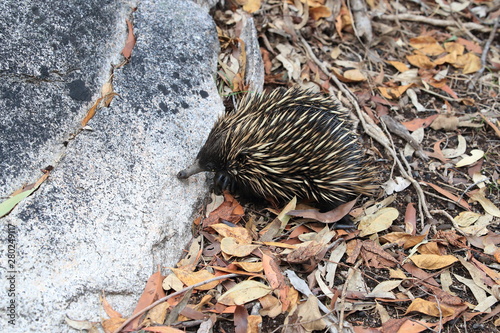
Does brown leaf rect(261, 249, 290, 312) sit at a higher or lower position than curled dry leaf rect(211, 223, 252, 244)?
lower

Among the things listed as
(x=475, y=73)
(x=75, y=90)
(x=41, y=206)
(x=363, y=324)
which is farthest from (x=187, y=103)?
(x=475, y=73)

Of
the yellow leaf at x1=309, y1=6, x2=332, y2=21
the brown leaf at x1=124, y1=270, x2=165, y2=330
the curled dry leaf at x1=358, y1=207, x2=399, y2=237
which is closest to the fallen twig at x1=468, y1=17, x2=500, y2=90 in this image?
the yellow leaf at x1=309, y1=6, x2=332, y2=21

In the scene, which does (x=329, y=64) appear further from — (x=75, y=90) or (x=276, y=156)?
(x=75, y=90)

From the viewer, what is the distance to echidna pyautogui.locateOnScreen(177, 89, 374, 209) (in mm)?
3076

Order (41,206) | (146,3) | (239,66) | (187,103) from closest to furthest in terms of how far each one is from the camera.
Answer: (41,206), (187,103), (146,3), (239,66)

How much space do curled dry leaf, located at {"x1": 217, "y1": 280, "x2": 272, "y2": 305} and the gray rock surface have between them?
42cm

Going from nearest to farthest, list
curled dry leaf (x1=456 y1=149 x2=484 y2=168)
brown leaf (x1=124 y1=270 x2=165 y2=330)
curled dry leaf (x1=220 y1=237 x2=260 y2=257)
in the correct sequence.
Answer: brown leaf (x1=124 y1=270 x2=165 y2=330), curled dry leaf (x1=220 y1=237 x2=260 y2=257), curled dry leaf (x1=456 y1=149 x2=484 y2=168)

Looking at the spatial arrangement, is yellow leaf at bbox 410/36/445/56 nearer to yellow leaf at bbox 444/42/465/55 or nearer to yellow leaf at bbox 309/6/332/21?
yellow leaf at bbox 444/42/465/55

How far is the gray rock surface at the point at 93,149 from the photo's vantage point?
8.27 feet

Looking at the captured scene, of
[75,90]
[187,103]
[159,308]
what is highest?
[75,90]

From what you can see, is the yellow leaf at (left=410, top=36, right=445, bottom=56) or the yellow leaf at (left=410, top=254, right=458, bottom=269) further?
the yellow leaf at (left=410, top=36, right=445, bottom=56)

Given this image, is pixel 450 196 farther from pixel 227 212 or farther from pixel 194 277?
pixel 194 277

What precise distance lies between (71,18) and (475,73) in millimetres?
3355

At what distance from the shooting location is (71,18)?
10.5ft
